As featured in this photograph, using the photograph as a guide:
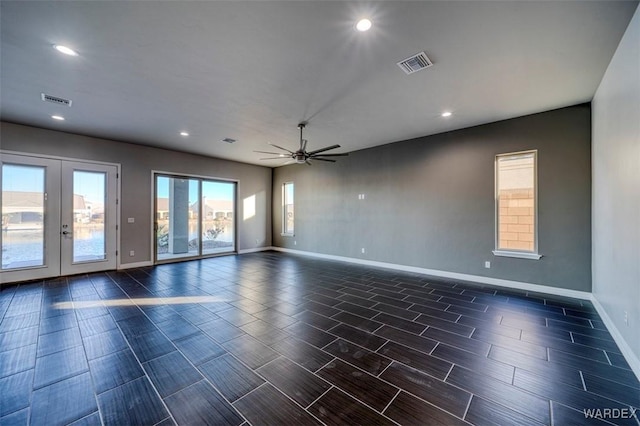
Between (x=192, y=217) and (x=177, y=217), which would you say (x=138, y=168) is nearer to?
(x=177, y=217)

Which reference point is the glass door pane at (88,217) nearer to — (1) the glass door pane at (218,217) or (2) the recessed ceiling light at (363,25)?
(1) the glass door pane at (218,217)

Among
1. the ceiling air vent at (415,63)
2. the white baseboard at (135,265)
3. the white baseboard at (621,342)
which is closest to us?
the white baseboard at (621,342)

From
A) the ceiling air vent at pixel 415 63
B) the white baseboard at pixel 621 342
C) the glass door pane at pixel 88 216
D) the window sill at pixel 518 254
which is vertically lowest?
the white baseboard at pixel 621 342

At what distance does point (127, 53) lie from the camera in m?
2.66

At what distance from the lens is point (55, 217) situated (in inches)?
200

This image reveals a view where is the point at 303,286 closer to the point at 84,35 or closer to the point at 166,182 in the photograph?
the point at 84,35

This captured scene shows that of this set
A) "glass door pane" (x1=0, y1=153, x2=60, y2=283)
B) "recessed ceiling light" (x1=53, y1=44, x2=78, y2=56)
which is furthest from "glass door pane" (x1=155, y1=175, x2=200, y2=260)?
"recessed ceiling light" (x1=53, y1=44, x2=78, y2=56)

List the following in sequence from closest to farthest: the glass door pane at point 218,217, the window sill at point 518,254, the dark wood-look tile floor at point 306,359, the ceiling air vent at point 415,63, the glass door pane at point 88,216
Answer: the dark wood-look tile floor at point 306,359
the ceiling air vent at point 415,63
the window sill at point 518,254
the glass door pane at point 88,216
the glass door pane at point 218,217

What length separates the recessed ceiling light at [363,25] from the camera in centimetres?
222

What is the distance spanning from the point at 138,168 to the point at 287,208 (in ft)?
14.0

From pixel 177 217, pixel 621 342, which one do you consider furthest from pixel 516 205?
pixel 177 217

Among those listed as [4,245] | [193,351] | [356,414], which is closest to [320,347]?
→ [356,414]

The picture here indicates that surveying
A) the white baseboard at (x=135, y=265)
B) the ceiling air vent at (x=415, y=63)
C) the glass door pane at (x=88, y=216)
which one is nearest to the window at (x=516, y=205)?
the ceiling air vent at (x=415, y=63)

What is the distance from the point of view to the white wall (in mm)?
2146
